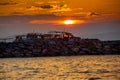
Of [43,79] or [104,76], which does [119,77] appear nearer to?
[104,76]

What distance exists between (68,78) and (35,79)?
14.0 ft

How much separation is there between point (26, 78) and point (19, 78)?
1081mm

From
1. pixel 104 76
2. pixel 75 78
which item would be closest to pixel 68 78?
pixel 75 78

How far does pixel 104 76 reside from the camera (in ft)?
226

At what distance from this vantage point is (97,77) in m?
67.9

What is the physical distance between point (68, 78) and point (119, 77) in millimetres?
6562

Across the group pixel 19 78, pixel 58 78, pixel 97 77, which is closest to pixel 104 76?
pixel 97 77

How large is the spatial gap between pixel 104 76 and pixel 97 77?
4.21 ft

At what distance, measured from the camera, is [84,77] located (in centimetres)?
6762

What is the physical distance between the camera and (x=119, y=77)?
6606 centimetres

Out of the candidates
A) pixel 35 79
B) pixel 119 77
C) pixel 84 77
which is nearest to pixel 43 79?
pixel 35 79

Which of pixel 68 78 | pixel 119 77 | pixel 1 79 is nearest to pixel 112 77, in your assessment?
pixel 119 77

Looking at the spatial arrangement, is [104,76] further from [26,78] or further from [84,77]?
[26,78]

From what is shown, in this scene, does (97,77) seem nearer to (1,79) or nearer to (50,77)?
(50,77)
